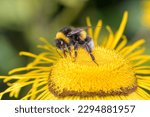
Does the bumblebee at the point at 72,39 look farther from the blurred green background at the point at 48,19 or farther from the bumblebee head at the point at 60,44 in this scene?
the blurred green background at the point at 48,19

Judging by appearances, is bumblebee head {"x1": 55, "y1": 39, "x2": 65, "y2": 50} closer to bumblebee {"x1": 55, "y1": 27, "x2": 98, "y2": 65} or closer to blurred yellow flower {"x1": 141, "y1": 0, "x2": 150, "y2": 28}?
bumblebee {"x1": 55, "y1": 27, "x2": 98, "y2": 65}

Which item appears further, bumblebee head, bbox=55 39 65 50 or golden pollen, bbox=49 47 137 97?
bumblebee head, bbox=55 39 65 50

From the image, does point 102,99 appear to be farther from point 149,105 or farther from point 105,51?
point 149,105

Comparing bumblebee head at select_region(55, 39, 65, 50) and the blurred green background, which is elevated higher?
the blurred green background

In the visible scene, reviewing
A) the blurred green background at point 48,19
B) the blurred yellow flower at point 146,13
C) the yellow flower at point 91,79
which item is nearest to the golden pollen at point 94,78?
the yellow flower at point 91,79

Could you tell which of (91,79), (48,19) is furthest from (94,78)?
(48,19)

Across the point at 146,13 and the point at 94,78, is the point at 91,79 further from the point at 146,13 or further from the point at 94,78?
the point at 146,13

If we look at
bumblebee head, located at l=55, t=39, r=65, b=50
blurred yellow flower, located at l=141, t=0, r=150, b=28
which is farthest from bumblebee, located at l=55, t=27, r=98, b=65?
blurred yellow flower, located at l=141, t=0, r=150, b=28

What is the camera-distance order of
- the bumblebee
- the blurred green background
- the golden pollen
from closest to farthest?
the golden pollen, the bumblebee, the blurred green background
